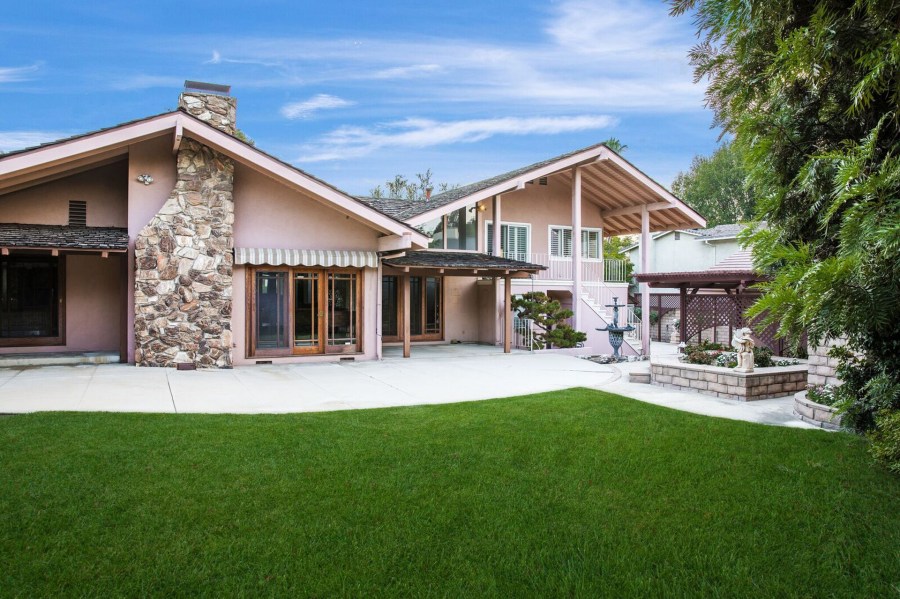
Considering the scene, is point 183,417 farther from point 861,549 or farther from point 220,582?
point 861,549

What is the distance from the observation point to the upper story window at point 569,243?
23062 millimetres

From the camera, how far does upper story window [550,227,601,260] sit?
23062 millimetres

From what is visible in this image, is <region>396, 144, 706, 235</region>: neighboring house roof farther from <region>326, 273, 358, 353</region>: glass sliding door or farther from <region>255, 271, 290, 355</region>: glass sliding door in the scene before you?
<region>255, 271, 290, 355</region>: glass sliding door

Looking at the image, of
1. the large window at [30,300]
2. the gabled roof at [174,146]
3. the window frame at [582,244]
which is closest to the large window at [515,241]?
the window frame at [582,244]

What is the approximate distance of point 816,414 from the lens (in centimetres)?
834

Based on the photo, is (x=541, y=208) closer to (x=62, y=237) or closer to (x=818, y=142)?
(x=62, y=237)

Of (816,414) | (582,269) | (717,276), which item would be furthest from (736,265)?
(816,414)

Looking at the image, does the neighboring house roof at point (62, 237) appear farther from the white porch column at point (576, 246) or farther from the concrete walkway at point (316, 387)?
the white porch column at point (576, 246)

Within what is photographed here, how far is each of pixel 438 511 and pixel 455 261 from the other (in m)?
13.4

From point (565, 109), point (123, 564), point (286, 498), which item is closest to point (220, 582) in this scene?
point (123, 564)

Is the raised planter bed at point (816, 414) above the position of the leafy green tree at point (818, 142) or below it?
below

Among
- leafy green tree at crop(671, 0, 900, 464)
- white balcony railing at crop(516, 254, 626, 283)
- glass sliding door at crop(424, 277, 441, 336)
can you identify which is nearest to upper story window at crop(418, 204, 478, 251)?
glass sliding door at crop(424, 277, 441, 336)

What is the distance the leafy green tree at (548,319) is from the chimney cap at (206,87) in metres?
10.6

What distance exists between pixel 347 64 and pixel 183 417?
3449cm
